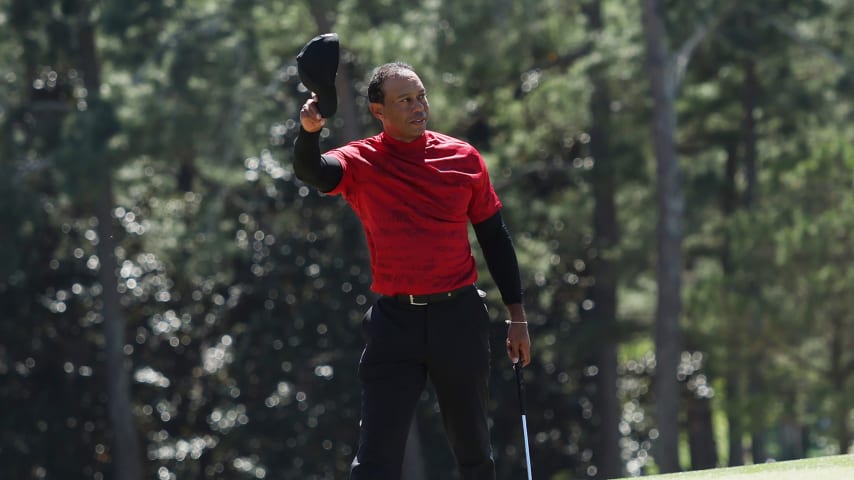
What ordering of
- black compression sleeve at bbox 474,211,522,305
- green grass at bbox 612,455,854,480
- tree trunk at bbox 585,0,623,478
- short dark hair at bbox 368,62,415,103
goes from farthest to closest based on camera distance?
tree trunk at bbox 585,0,623,478, green grass at bbox 612,455,854,480, black compression sleeve at bbox 474,211,522,305, short dark hair at bbox 368,62,415,103

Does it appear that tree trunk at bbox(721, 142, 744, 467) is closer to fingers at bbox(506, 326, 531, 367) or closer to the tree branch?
the tree branch

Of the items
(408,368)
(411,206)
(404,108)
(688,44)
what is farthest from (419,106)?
(688,44)

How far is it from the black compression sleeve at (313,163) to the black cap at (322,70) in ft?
0.31

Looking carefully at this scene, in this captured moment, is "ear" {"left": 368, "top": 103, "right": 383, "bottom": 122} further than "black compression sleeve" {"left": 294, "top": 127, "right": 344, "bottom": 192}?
Yes

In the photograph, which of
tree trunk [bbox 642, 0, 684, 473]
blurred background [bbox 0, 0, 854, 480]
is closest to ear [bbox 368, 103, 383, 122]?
blurred background [bbox 0, 0, 854, 480]

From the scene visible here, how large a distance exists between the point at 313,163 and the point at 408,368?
750 millimetres

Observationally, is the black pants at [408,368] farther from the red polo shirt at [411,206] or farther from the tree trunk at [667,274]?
the tree trunk at [667,274]

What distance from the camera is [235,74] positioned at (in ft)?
73.6

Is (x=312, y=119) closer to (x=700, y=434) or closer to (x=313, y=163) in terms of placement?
(x=313, y=163)

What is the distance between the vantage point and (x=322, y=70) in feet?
15.9

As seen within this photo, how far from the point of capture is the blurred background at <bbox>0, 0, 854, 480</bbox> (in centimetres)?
2091

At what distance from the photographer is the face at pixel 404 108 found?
5.10 m

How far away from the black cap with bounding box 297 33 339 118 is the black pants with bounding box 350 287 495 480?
710 millimetres

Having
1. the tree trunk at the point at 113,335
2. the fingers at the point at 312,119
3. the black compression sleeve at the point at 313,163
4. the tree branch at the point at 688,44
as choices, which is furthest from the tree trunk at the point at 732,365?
the fingers at the point at 312,119
